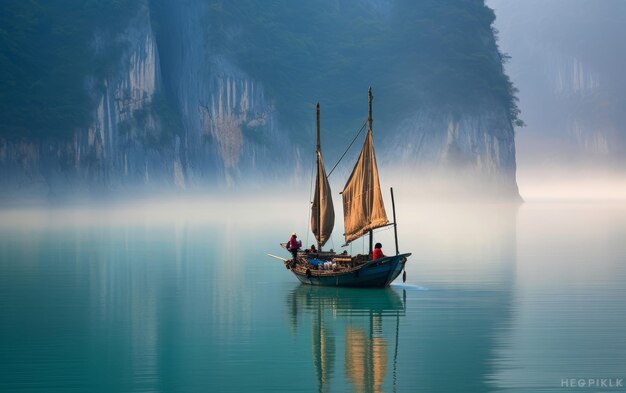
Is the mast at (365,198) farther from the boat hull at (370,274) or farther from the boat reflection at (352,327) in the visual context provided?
the boat reflection at (352,327)

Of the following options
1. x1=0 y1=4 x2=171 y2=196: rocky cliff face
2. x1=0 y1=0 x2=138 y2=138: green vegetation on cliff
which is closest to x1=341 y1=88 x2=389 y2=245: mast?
x1=0 y1=4 x2=171 y2=196: rocky cliff face

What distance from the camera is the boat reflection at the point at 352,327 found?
76.1 feet

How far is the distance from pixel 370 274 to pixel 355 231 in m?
3.65

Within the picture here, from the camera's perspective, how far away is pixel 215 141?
13912 centimetres

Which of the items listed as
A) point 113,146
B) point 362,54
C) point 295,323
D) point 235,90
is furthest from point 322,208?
point 362,54

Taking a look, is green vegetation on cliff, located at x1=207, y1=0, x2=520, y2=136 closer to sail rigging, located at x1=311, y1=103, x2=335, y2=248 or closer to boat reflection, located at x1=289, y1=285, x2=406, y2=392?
sail rigging, located at x1=311, y1=103, x2=335, y2=248

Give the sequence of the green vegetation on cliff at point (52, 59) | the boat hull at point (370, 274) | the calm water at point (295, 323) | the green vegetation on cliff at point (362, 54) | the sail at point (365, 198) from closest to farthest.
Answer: the calm water at point (295, 323)
the boat hull at point (370, 274)
the sail at point (365, 198)
the green vegetation on cliff at point (52, 59)
the green vegetation on cliff at point (362, 54)

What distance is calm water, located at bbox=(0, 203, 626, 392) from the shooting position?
2280 centimetres

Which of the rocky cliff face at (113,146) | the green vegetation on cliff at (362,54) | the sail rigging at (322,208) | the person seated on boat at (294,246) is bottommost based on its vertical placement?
the person seated on boat at (294,246)

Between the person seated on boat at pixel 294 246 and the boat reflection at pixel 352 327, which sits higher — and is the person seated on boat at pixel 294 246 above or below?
above

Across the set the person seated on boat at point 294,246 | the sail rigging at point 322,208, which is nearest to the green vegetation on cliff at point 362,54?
the sail rigging at point 322,208

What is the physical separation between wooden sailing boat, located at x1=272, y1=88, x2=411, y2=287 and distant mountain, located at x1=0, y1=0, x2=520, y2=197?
87.3m

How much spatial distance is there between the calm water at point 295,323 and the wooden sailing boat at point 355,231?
2.08 ft

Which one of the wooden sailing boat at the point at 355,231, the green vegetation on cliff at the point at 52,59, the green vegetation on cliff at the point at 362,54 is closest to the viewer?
the wooden sailing boat at the point at 355,231
